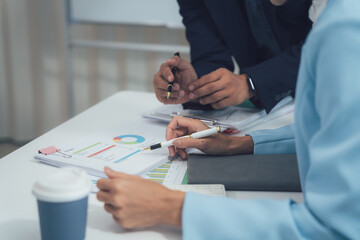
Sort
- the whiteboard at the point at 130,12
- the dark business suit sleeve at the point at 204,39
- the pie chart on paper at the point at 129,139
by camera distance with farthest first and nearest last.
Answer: the whiteboard at the point at 130,12, the dark business suit sleeve at the point at 204,39, the pie chart on paper at the point at 129,139

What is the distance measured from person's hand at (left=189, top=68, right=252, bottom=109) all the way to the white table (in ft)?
0.51

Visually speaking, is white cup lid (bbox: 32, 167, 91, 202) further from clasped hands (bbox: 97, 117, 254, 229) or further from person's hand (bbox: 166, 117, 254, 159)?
person's hand (bbox: 166, 117, 254, 159)

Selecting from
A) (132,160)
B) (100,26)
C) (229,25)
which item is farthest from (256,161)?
(100,26)

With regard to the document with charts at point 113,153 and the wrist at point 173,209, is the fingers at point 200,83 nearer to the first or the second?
the document with charts at point 113,153

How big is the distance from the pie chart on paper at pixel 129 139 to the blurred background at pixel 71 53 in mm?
1437

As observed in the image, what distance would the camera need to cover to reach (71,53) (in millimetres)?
2746

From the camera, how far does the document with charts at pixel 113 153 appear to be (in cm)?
85

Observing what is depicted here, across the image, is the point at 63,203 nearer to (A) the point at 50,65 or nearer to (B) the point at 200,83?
(B) the point at 200,83

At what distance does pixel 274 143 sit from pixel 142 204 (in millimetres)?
435

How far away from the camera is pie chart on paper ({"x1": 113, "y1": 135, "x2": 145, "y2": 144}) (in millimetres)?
1018

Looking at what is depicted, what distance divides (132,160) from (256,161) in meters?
0.26

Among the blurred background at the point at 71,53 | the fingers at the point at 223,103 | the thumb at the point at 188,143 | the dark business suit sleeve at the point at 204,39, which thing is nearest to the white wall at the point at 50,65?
the blurred background at the point at 71,53

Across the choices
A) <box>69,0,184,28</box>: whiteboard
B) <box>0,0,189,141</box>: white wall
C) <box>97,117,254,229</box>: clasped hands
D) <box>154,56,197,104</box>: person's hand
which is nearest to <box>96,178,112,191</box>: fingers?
<box>97,117,254,229</box>: clasped hands

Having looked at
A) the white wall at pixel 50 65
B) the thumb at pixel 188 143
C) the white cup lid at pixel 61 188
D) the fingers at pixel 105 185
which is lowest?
the white wall at pixel 50 65
